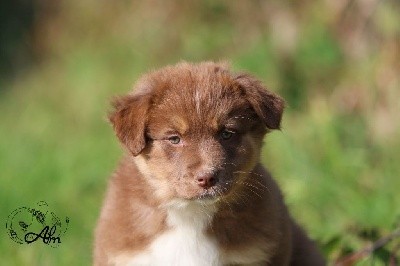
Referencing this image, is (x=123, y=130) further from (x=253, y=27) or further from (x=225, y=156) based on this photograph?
(x=253, y=27)

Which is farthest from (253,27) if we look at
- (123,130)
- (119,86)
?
(123,130)

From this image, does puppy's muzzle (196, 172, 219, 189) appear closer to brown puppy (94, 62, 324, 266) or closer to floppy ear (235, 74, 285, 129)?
brown puppy (94, 62, 324, 266)

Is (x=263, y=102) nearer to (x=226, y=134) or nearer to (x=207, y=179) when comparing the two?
(x=226, y=134)

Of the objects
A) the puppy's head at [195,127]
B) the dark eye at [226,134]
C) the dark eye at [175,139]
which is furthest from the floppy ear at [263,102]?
the dark eye at [175,139]

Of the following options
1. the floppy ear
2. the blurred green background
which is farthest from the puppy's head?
the blurred green background

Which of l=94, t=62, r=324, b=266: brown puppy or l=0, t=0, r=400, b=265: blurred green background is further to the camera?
l=0, t=0, r=400, b=265: blurred green background
